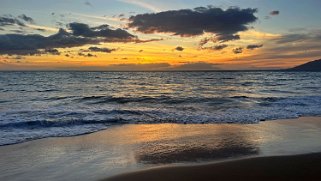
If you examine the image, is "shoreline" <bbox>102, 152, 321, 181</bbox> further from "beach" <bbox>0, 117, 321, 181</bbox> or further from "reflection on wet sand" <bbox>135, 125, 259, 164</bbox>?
"reflection on wet sand" <bbox>135, 125, 259, 164</bbox>

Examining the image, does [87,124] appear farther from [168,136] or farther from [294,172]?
[294,172]

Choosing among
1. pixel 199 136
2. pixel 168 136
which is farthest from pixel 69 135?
pixel 199 136

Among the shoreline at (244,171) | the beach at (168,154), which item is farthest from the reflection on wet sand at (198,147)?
the shoreline at (244,171)

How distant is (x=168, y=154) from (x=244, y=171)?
244cm

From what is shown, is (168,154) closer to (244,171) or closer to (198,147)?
(198,147)

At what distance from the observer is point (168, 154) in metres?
9.73

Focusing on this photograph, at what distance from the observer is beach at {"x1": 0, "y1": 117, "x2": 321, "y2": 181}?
7.89 m

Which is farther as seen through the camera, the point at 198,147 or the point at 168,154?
the point at 198,147

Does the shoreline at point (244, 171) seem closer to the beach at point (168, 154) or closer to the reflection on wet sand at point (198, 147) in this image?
the beach at point (168, 154)

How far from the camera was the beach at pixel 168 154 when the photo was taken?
7.89 m

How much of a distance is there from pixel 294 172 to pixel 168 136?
540cm

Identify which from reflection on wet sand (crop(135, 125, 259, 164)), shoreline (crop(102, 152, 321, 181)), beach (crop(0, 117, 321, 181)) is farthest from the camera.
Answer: reflection on wet sand (crop(135, 125, 259, 164))

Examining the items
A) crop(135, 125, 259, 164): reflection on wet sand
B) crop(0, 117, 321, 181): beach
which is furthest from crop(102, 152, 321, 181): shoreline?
crop(135, 125, 259, 164): reflection on wet sand

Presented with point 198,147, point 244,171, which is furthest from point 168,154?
point 244,171
